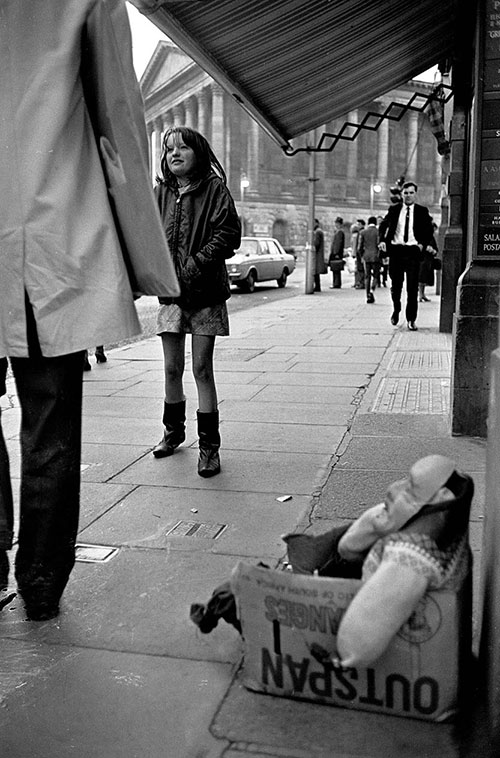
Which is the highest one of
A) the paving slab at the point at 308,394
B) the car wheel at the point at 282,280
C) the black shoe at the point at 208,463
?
the black shoe at the point at 208,463

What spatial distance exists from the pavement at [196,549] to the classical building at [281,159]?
67185 millimetres

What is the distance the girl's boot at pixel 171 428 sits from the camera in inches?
196

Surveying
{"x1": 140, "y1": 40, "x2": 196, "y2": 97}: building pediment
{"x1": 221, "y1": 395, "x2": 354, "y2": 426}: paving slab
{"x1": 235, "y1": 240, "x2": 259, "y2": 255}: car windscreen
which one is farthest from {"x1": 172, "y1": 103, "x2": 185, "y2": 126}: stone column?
{"x1": 221, "y1": 395, "x2": 354, "y2": 426}: paving slab

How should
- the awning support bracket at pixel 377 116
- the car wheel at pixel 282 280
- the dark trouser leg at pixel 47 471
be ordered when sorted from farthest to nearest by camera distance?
the car wheel at pixel 282 280 → the awning support bracket at pixel 377 116 → the dark trouser leg at pixel 47 471

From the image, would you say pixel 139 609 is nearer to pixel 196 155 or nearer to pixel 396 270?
pixel 196 155

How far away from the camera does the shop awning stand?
5762 millimetres

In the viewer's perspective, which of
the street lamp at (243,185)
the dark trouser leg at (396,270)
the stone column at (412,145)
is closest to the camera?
the dark trouser leg at (396,270)

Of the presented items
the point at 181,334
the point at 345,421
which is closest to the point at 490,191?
the point at 345,421

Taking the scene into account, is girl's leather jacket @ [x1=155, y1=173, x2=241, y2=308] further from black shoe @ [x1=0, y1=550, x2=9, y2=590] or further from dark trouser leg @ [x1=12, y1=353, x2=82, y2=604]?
black shoe @ [x1=0, y1=550, x2=9, y2=590]

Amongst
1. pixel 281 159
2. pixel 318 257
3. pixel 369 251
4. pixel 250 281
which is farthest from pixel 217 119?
pixel 369 251

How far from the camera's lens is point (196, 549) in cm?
348

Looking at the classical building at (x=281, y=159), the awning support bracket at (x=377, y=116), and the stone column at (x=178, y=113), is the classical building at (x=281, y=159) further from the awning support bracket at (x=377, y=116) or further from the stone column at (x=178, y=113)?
the awning support bracket at (x=377, y=116)

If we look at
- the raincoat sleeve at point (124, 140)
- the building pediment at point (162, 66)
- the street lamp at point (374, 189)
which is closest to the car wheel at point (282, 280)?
the raincoat sleeve at point (124, 140)

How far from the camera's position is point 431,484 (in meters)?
2.14
